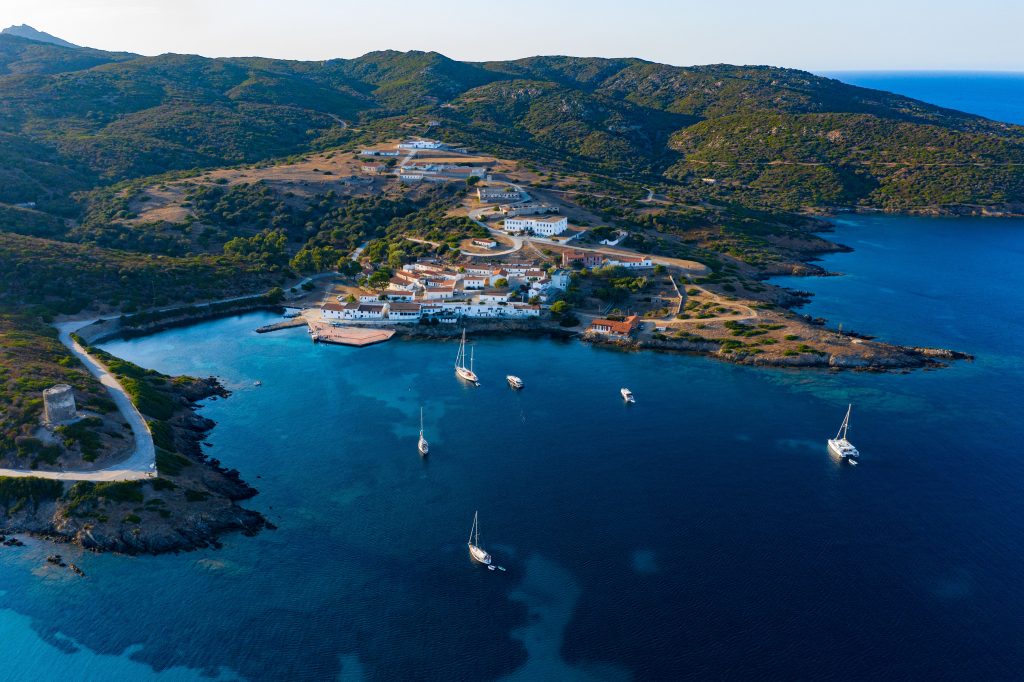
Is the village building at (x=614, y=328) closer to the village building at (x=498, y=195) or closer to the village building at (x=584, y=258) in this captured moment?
the village building at (x=584, y=258)

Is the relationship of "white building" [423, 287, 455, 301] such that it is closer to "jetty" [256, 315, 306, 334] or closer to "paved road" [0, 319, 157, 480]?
"jetty" [256, 315, 306, 334]

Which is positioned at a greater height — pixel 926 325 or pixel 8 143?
pixel 8 143

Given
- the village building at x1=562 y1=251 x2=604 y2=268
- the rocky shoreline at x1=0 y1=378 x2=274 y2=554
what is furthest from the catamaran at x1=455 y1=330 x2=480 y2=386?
the village building at x1=562 y1=251 x2=604 y2=268

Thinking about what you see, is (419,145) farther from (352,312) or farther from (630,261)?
(352,312)

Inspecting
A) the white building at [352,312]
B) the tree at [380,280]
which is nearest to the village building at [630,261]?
the tree at [380,280]

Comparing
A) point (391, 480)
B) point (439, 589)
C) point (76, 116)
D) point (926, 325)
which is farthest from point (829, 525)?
point (76, 116)

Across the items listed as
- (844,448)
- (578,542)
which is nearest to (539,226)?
(844,448)

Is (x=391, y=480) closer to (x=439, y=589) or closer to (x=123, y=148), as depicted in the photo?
(x=439, y=589)
